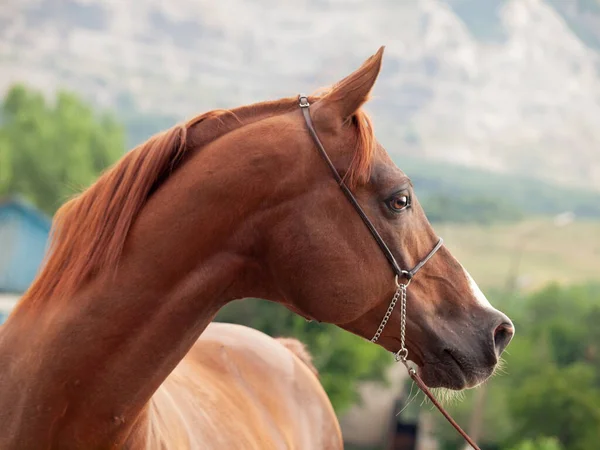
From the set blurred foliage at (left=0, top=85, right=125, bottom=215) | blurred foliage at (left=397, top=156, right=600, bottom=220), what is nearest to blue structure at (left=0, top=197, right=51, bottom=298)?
blurred foliage at (left=0, top=85, right=125, bottom=215)

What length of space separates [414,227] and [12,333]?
1.48 meters

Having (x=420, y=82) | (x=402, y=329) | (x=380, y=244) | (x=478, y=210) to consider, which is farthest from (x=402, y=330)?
(x=420, y=82)

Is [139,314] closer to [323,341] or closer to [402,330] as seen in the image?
[402,330]

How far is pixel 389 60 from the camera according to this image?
388ft

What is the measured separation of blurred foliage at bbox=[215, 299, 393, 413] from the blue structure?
29.2 feet

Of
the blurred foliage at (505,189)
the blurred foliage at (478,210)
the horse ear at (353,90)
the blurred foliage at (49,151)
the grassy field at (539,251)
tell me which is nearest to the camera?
the horse ear at (353,90)

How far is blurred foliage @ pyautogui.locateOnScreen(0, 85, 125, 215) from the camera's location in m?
42.2

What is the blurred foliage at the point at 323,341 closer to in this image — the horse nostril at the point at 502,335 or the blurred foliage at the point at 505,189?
the horse nostril at the point at 502,335

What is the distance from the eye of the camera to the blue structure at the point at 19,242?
96.3 feet

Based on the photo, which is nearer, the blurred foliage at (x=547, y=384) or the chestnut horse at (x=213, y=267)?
the chestnut horse at (x=213, y=267)

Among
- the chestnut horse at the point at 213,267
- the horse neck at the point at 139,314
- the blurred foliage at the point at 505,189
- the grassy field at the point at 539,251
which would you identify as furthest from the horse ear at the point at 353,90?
the blurred foliage at the point at 505,189

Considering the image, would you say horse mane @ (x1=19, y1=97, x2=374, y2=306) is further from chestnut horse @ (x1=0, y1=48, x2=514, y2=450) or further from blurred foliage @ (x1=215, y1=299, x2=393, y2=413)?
blurred foliage @ (x1=215, y1=299, x2=393, y2=413)

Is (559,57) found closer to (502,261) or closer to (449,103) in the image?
(449,103)

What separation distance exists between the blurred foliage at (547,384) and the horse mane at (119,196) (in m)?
Answer: 19.7
